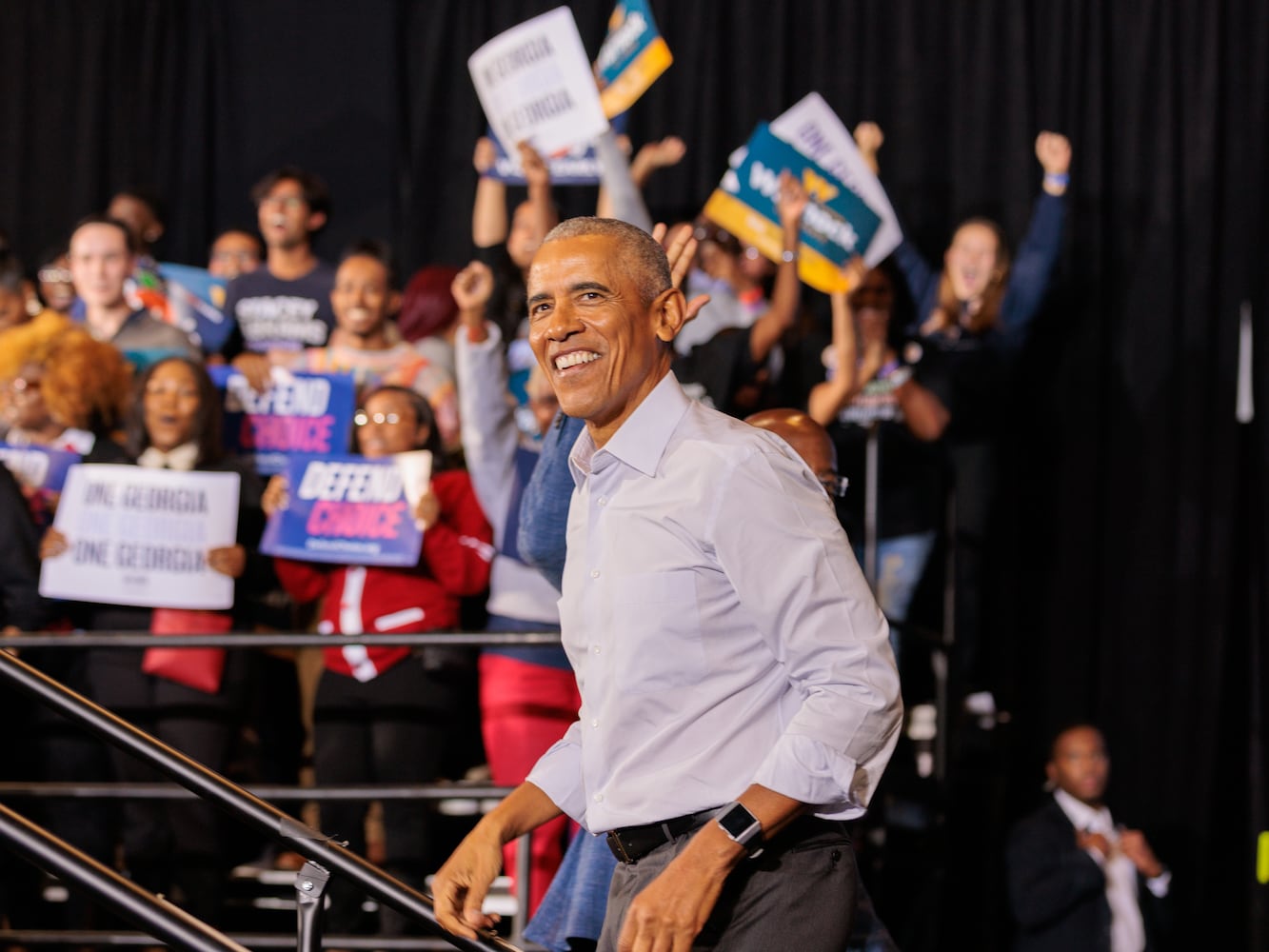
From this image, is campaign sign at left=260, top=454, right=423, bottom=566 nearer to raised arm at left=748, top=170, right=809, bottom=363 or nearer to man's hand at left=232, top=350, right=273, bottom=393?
man's hand at left=232, top=350, right=273, bottom=393

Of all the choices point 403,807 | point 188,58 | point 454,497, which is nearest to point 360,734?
point 403,807

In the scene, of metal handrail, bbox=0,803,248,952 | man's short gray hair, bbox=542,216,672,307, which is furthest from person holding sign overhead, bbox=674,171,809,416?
metal handrail, bbox=0,803,248,952

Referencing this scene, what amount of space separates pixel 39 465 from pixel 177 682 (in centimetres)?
96

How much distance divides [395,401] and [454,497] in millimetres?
361

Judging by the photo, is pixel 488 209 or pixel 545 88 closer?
pixel 545 88

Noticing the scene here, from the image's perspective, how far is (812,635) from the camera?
180 cm

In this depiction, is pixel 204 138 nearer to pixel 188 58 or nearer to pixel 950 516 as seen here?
pixel 188 58

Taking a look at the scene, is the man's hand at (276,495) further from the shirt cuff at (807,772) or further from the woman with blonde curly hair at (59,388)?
the shirt cuff at (807,772)

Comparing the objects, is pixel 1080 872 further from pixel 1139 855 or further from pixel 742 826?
pixel 742 826

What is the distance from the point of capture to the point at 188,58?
7340 mm

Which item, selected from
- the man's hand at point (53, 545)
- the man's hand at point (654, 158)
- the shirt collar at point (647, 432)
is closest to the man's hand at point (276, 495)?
A: the man's hand at point (53, 545)

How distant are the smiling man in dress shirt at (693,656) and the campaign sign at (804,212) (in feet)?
9.91

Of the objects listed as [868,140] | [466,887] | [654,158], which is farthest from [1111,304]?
[466,887]

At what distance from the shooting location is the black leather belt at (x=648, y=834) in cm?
189
